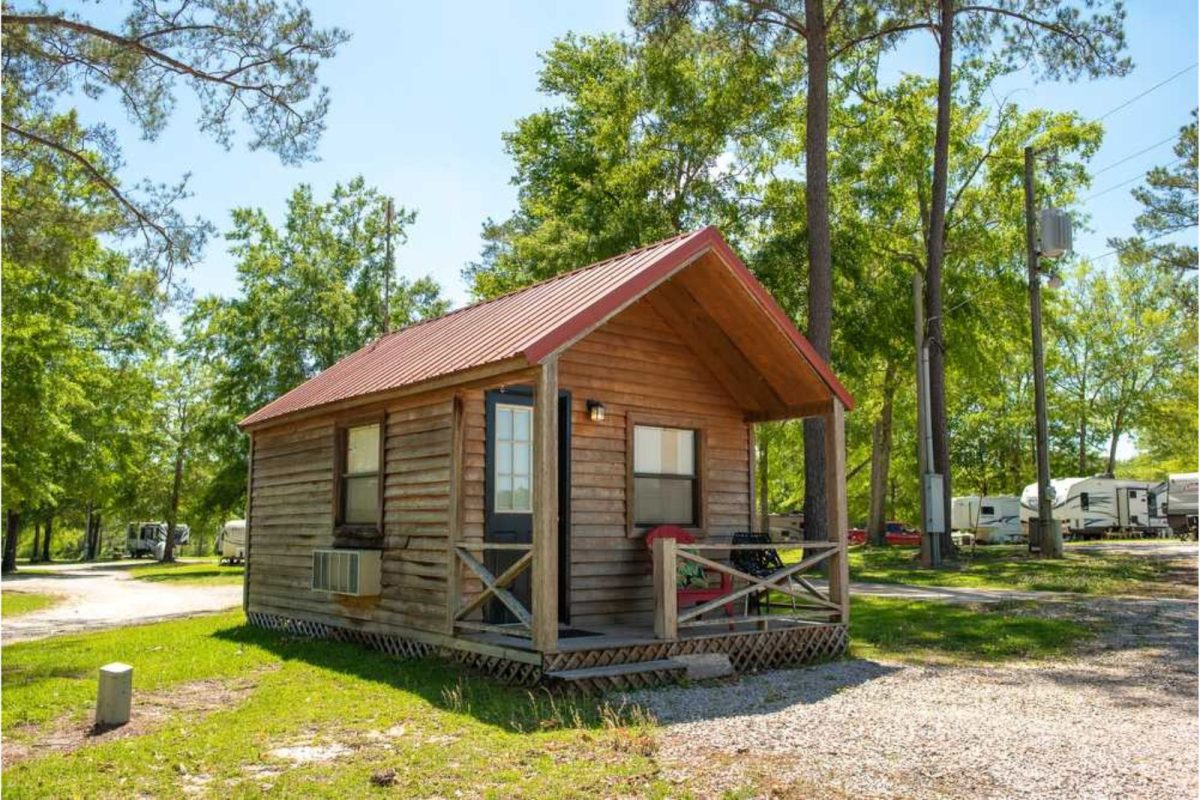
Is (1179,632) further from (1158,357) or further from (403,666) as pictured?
(1158,357)

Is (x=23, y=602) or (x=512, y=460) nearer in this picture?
(x=512, y=460)

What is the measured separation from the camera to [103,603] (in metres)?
18.4

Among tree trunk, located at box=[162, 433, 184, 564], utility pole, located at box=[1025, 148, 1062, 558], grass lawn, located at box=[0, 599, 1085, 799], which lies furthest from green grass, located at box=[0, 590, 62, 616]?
utility pole, located at box=[1025, 148, 1062, 558]

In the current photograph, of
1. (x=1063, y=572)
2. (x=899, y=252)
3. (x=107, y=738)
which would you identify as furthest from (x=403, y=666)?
(x=899, y=252)

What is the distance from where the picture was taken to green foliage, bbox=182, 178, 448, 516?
2922cm

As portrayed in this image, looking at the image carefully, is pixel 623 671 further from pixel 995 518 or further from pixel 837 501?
pixel 995 518

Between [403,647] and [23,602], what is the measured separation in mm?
12882

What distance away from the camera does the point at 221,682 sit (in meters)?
8.41

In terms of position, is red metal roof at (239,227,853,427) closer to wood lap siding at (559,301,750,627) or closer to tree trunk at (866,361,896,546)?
wood lap siding at (559,301,750,627)

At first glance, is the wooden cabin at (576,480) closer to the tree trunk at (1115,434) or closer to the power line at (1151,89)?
the power line at (1151,89)

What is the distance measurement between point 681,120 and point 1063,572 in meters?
12.5

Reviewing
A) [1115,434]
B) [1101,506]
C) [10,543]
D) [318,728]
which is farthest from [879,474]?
[10,543]

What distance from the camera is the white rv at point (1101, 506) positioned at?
3409cm

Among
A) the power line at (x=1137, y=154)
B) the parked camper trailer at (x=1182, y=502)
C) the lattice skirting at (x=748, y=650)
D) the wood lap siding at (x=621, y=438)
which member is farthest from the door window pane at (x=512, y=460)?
the parked camper trailer at (x=1182, y=502)
